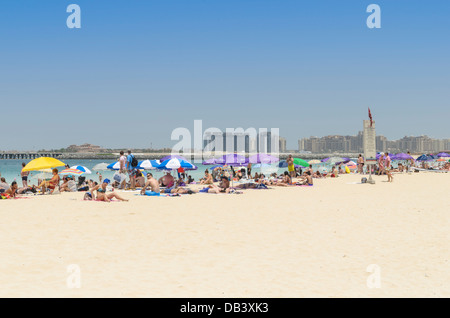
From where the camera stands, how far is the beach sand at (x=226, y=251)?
4.74 m

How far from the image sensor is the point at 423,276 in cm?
511

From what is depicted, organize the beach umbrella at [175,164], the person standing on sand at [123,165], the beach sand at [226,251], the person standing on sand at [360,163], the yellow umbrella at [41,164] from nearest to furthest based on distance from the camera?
the beach sand at [226,251] → the yellow umbrella at [41,164] → the beach umbrella at [175,164] → the person standing on sand at [123,165] → the person standing on sand at [360,163]

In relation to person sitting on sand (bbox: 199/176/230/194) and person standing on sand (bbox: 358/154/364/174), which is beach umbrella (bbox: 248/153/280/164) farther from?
person standing on sand (bbox: 358/154/364/174)

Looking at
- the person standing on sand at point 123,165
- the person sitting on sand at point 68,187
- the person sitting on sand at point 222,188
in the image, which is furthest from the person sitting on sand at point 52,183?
the person sitting on sand at point 222,188

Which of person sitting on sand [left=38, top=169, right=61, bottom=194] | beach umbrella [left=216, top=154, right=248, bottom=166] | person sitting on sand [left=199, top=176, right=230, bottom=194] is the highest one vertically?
beach umbrella [left=216, top=154, right=248, bottom=166]

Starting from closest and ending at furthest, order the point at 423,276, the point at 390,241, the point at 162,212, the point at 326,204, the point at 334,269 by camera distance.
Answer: the point at 423,276, the point at 334,269, the point at 390,241, the point at 162,212, the point at 326,204

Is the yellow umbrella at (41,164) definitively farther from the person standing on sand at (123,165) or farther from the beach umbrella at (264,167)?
the beach umbrella at (264,167)

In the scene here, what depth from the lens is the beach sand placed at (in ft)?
15.6

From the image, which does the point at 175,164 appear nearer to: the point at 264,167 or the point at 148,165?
the point at 148,165

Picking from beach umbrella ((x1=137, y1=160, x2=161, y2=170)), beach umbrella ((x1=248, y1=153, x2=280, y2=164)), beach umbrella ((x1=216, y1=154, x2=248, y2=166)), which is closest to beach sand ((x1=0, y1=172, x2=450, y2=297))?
beach umbrella ((x1=216, y1=154, x2=248, y2=166))
